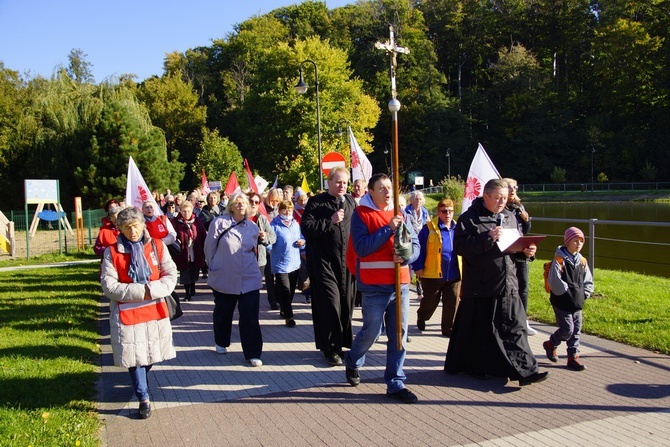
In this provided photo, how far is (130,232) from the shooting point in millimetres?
5227

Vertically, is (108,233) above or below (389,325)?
above

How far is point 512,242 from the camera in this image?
18.3 ft

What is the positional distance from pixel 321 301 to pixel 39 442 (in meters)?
3.06

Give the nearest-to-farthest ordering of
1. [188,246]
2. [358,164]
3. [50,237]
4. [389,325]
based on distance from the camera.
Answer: [389,325] → [188,246] → [358,164] → [50,237]

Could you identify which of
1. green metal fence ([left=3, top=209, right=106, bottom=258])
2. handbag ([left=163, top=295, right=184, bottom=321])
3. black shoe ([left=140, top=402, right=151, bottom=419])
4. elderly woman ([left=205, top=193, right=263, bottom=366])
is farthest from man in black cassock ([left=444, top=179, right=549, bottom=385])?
green metal fence ([left=3, top=209, right=106, bottom=258])

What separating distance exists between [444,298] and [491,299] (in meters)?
2.20

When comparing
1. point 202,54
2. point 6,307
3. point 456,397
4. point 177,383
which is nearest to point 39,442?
point 177,383

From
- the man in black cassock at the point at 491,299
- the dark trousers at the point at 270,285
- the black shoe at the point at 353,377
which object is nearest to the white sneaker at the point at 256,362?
the black shoe at the point at 353,377

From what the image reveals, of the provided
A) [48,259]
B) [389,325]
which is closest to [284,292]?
[389,325]

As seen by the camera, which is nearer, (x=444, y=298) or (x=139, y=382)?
(x=139, y=382)

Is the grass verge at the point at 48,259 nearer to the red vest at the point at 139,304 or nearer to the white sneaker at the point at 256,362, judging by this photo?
the white sneaker at the point at 256,362

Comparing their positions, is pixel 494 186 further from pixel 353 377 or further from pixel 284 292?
pixel 284 292

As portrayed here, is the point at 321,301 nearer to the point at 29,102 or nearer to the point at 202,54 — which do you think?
the point at 29,102

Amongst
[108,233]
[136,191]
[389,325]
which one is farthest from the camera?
[136,191]
